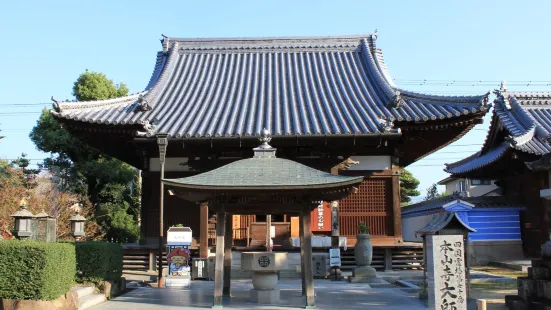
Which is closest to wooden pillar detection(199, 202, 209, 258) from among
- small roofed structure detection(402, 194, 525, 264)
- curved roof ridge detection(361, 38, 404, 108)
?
curved roof ridge detection(361, 38, 404, 108)

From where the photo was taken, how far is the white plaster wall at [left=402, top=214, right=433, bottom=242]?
29.3 metres

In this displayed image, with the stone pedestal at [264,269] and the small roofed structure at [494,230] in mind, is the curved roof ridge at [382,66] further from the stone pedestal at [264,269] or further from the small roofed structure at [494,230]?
the stone pedestal at [264,269]


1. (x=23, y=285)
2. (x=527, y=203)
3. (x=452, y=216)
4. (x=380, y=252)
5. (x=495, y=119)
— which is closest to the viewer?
(x=23, y=285)

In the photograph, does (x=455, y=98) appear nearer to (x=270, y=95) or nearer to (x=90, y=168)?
(x=270, y=95)

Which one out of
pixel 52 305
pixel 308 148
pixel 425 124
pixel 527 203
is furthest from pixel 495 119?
pixel 52 305

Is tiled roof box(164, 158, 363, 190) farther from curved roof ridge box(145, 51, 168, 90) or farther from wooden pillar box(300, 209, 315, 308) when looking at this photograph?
curved roof ridge box(145, 51, 168, 90)

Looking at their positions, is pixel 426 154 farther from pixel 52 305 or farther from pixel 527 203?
pixel 52 305

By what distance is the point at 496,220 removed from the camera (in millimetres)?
20953

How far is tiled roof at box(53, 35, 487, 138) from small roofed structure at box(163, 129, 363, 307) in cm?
440

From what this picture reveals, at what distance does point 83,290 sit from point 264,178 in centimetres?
484

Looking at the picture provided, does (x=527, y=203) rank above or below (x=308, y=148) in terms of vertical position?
below

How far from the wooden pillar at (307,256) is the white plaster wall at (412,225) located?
18571mm

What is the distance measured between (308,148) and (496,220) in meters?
9.81

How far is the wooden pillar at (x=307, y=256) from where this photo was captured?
34.4ft
